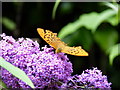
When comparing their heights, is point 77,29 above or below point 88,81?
above

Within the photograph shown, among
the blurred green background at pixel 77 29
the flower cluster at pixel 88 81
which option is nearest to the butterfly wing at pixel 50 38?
the flower cluster at pixel 88 81

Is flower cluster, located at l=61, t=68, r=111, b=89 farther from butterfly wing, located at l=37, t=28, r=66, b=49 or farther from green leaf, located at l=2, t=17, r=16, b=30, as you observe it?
green leaf, located at l=2, t=17, r=16, b=30

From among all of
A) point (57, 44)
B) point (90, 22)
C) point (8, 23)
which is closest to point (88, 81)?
point (57, 44)

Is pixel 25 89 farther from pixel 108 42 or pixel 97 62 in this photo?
pixel 97 62

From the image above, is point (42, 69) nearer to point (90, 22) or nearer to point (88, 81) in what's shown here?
point (88, 81)

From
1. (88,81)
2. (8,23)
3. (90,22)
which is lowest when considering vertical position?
(88,81)

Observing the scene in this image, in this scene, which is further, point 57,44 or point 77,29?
point 77,29

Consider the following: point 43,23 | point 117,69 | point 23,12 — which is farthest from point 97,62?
point 23,12
